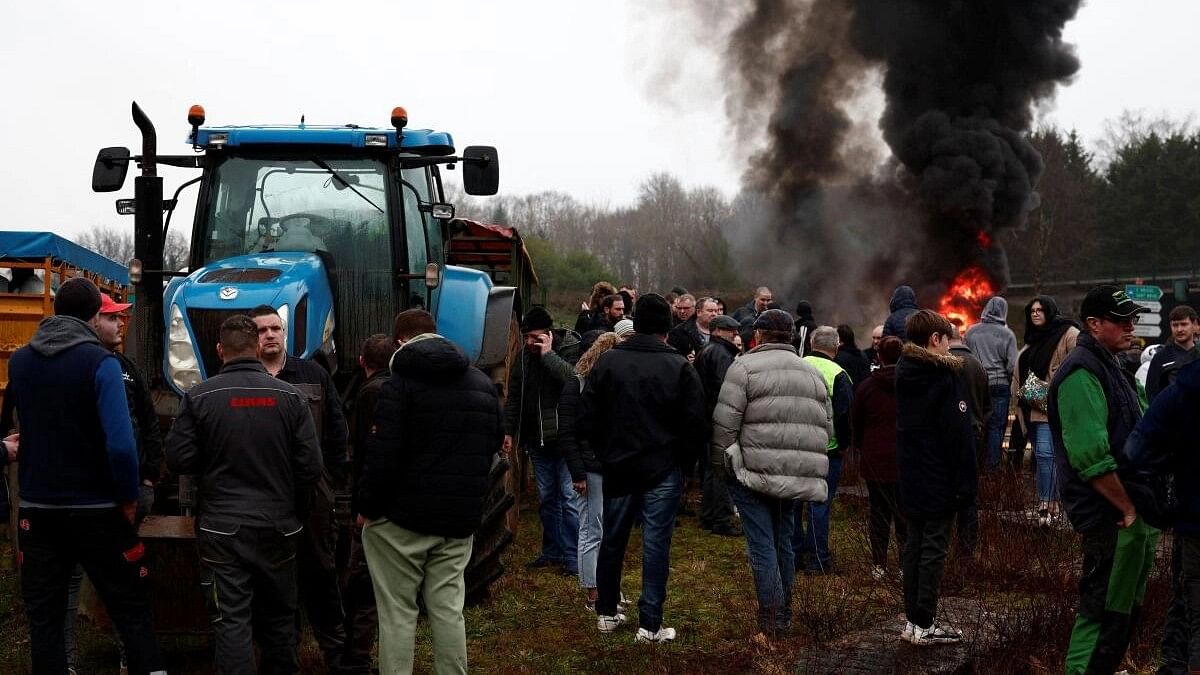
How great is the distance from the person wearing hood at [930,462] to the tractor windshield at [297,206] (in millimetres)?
3606

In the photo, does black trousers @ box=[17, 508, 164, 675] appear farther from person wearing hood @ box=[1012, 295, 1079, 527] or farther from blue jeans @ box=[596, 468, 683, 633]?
person wearing hood @ box=[1012, 295, 1079, 527]

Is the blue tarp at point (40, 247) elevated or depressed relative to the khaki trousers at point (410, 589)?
elevated

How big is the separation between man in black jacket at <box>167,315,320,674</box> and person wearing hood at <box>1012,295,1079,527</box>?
649 cm

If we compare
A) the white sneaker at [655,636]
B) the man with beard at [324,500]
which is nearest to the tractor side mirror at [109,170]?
the man with beard at [324,500]

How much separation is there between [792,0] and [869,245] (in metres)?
6.40

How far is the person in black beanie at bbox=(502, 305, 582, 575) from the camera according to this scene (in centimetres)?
817

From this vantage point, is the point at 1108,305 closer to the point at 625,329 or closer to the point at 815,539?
the point at 815,539

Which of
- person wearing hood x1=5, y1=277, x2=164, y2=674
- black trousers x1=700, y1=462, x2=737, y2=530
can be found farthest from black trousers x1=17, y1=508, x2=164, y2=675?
black trousers x1=700, y1=462, x2=737, y2=530

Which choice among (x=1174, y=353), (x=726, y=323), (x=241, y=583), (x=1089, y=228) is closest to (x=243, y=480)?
(x=241, y=583)

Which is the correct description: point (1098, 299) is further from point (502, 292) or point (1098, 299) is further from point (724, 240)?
point (724, 240)

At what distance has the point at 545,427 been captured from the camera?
8.20m

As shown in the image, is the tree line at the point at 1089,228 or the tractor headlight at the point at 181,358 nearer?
the tractor headlight at the point at 181,358

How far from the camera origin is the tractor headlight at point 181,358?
6.86 m

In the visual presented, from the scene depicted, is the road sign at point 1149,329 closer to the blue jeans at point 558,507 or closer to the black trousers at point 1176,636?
the blue jeans at point 558,507
